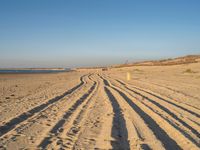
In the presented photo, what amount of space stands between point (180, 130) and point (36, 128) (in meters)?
3.35

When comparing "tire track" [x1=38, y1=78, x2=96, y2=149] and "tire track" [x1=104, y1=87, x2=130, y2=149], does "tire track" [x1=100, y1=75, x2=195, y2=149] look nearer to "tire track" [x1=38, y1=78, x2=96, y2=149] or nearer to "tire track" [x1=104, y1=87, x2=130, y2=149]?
"tire track" [x1=104, y1=87, x2=130, y2=149]

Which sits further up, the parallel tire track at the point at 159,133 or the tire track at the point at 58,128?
the tire track at the point at 58,128

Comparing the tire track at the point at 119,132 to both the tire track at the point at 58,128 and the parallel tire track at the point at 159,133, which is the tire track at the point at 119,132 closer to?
the parallel tire track at the point at 159,133

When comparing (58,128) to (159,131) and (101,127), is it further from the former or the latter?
(159,131)

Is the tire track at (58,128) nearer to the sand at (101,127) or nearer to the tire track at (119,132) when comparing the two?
the sand at (101,127)

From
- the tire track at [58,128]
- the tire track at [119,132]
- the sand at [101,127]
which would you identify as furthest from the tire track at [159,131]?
the tire track at [58,128]

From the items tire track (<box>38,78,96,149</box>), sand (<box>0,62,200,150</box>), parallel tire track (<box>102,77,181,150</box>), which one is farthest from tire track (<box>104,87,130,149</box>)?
tire track (<box>38,78,96,149</box>)

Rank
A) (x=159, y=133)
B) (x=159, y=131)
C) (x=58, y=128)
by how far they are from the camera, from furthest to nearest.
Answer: (x=58, y=128) < (x=159, y=131) < (x=159, y=133)

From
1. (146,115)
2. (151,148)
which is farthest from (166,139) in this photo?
(146,115)

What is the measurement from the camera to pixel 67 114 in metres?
8.86

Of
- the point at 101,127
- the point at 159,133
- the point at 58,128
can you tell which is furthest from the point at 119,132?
the point at 58,128

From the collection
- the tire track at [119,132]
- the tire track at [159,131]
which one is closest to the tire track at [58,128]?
the tire track at [119,132]

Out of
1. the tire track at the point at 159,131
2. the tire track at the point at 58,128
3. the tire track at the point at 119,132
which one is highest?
the tire track at the point at 58,128

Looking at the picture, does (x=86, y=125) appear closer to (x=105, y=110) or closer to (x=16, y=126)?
(x=16, y=126)
